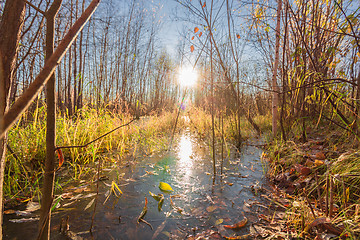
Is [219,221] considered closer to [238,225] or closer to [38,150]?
[238,225]

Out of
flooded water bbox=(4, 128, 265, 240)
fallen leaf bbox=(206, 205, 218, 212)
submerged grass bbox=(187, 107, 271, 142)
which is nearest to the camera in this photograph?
flooded water bbox=(4, 128, 265, 240)

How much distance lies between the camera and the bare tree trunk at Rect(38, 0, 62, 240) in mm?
631

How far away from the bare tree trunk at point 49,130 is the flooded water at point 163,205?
23.2 inches

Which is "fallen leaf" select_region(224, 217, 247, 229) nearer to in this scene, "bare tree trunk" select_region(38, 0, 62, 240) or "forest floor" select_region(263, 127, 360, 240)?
"forest floor" select_region(263, 127, 360, 240)

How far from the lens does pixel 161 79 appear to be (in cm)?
1230

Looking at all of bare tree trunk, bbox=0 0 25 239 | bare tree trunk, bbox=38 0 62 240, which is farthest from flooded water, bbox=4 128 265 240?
bare tree trunk, bbox=0 0 25 239

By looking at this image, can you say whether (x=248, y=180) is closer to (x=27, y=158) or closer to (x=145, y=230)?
(x=145, y=230)

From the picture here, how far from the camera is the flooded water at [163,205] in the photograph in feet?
4.02

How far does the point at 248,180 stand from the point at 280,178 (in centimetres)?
35

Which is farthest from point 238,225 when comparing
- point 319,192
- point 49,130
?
point 49,130

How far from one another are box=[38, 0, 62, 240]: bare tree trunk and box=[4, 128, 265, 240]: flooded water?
0.59 m

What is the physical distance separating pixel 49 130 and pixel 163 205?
121 cm

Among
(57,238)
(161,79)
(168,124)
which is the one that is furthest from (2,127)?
(161,79)

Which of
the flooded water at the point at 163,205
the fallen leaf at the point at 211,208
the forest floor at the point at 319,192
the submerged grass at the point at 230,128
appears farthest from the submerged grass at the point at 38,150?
the forest floor at the point at 319,192
